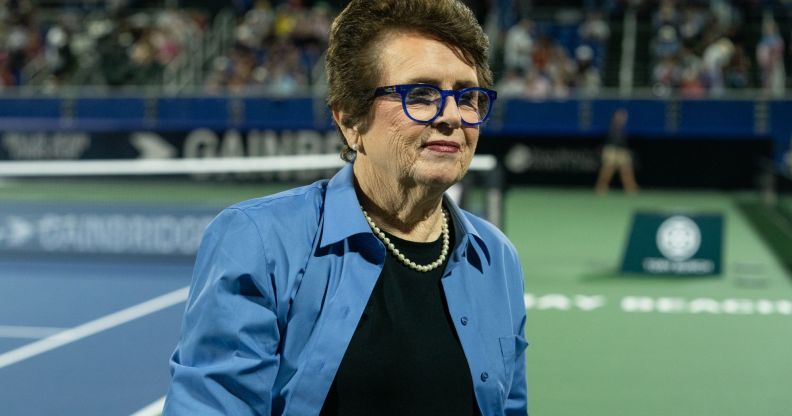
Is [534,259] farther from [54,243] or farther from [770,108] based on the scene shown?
[770,108]

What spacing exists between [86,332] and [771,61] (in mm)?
19082

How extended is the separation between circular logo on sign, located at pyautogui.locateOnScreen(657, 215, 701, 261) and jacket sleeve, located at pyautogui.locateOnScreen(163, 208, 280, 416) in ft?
37.8

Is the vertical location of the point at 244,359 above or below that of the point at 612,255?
above

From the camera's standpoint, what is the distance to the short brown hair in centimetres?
263

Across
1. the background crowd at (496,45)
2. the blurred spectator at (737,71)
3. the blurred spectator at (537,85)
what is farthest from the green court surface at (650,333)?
the background crowd at (496,45)

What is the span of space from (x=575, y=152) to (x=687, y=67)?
3117 millimetres

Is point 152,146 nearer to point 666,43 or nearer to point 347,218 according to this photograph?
point 666,43

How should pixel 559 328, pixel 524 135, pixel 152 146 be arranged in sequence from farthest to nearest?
pixel 524 135 → pixel 152 146 → pixel 559 328

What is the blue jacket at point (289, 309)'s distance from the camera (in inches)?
93.1

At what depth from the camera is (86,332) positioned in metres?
9.69

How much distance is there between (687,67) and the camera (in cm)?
2464

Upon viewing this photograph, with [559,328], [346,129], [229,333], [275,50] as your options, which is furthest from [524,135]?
[229,333]

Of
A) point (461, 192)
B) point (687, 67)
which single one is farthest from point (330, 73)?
point (687, 67)

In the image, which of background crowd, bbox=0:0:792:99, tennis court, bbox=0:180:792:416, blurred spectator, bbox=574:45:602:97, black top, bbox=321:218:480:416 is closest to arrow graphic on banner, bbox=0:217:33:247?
tennis court, bbox=0:180:792:416
